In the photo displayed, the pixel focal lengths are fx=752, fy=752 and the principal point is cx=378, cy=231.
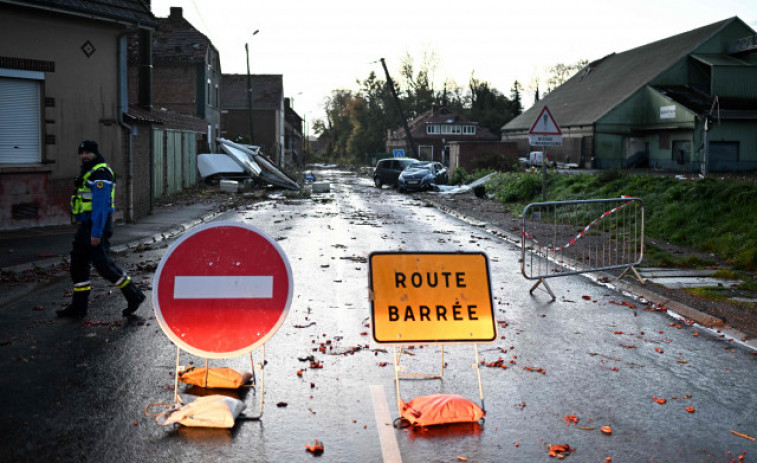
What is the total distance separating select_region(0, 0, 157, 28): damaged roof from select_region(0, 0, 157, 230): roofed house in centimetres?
2

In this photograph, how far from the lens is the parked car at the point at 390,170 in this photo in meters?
42.9

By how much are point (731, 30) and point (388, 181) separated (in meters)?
29.7

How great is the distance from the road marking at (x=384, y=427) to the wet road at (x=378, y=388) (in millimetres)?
21

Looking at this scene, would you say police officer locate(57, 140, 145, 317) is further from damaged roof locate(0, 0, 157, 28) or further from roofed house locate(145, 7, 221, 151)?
roofed house locate(145, 7, 221, 151)

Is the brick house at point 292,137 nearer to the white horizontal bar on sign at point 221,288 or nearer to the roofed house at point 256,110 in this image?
the roofed house at point 256,110

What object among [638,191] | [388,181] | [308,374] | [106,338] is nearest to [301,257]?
[106,338]

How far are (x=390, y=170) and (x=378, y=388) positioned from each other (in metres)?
37.5

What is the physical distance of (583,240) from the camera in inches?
649

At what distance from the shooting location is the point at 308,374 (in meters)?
6.52

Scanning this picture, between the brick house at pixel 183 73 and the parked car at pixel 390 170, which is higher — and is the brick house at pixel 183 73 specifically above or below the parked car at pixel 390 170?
above

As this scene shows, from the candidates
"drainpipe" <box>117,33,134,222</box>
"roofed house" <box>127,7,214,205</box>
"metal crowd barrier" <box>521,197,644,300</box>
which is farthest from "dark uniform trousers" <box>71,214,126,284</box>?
"roofed house" <box>127,7,214,205</box>

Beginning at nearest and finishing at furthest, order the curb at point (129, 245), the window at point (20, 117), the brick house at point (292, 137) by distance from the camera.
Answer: the curb at point (129, 245)
the window at point (20, 117)
the brick house at point (292, 137)

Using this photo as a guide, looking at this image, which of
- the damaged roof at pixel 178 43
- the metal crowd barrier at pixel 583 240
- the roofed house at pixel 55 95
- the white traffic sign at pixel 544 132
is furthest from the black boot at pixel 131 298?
the damaged roof at pixel 178 43

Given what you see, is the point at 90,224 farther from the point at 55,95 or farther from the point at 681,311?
the point at 55,95
